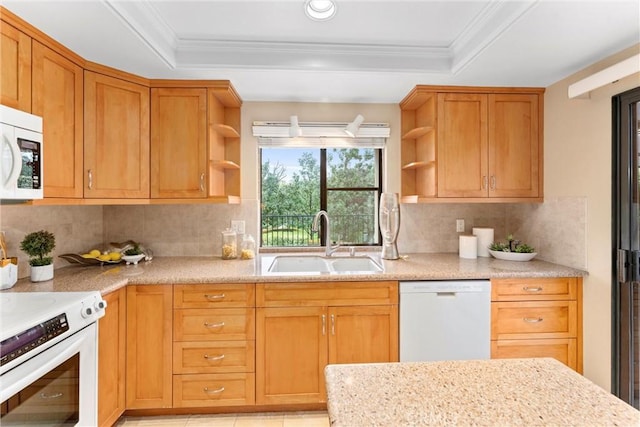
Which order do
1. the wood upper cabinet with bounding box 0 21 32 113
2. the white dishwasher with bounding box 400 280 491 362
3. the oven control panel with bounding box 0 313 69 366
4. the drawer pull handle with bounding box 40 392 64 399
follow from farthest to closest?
the white dishwasher with bounding box 400 280 491 362
the wood upper cabinet with bounding box 0 21 32 113
the drawer pull handle with bounding box 40 392 64 399
the oven control panel with bounding box 0 313 69 366

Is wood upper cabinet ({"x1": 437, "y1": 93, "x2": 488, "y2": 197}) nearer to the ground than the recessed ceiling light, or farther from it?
nearer to the ground

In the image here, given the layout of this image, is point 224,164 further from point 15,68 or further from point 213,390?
point 213,390

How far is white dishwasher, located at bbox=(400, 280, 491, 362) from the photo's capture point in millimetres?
2083

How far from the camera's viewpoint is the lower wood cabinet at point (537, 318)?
2117mm

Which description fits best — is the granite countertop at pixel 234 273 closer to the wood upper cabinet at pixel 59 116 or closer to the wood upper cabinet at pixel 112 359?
the wood upper cabinet at pixel 112 359

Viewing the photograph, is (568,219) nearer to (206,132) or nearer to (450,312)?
(450,312)

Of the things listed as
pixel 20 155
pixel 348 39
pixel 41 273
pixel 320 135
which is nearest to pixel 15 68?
pixel 20 155

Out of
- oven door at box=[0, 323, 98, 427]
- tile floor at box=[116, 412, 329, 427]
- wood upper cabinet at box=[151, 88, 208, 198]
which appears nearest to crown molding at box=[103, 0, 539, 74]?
wood upper cabinet at box=[151, 88, 208, 198]

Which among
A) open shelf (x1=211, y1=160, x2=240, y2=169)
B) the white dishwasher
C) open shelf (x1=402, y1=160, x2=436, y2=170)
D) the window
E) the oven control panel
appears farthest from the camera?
the window

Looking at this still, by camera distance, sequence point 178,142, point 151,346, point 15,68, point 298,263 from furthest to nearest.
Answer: point 298,263, point 178,142, point 151,346, point 15,68

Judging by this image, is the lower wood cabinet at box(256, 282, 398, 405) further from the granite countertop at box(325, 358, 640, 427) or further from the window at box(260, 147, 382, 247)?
the granite countertop at box(325, 358, 640, 427)

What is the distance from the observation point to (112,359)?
6.07ft

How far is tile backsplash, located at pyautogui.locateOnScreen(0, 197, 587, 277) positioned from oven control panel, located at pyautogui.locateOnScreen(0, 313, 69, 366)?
3.34 ft

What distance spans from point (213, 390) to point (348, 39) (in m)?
2.30
